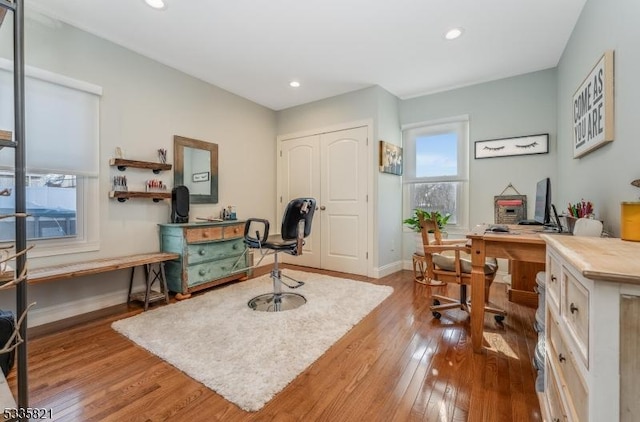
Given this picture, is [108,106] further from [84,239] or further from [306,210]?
[306,210]

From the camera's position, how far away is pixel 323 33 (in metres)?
2.61

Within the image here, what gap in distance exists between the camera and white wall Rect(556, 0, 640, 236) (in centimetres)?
143

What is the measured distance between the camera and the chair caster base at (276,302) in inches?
102

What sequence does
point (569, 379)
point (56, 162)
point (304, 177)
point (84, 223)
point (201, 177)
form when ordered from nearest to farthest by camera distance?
point (569, 379) → point (56, 162) → point (84, 223) → point (201, 177) → point (304, 177)

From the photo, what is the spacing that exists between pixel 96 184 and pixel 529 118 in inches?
183

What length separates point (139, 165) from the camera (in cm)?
280

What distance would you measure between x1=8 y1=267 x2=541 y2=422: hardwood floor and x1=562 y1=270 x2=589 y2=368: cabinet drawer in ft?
2.39

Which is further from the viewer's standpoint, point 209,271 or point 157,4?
point 209,271

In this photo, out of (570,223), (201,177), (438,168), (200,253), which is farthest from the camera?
(438,168)

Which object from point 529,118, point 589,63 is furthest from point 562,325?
point 529,118

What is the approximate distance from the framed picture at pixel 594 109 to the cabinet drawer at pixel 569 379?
1.33 metres

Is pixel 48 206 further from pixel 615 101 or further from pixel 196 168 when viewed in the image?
pixel 615 101

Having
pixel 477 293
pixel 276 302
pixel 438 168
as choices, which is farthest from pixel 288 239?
pixel 438 168

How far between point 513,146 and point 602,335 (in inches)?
134
